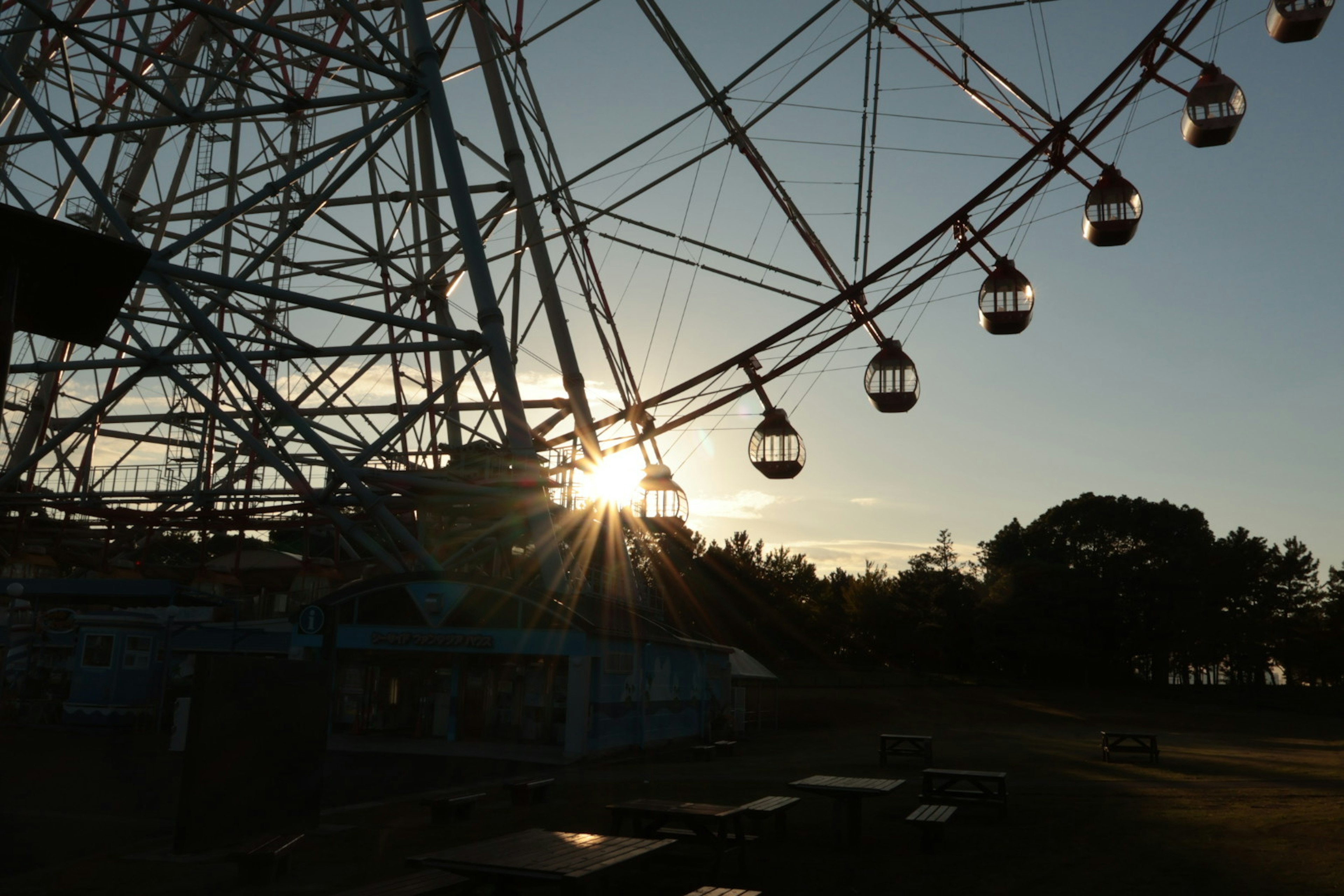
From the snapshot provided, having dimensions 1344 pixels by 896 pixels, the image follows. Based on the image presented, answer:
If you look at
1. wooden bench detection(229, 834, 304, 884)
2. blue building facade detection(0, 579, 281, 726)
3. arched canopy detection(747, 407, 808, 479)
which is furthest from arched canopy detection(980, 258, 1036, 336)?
blue building facade detection(0, 579, 281, 726)

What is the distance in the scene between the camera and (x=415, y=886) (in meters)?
6.30

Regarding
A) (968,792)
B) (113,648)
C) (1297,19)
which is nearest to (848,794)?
(968,792)

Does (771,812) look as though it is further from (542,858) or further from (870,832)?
(542,858)

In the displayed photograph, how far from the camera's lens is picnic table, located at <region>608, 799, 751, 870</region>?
28.3ft

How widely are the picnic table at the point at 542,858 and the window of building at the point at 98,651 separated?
844 inches

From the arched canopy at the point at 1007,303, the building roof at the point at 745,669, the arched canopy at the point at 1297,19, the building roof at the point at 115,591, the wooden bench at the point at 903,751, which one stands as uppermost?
the arched canopy at the point at 1297,19

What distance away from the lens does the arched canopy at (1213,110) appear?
16.0 m

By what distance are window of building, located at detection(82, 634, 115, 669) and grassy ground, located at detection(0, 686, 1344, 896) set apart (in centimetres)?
360

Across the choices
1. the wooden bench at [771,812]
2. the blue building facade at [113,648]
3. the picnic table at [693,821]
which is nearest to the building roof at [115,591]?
the blue building facade at [113,648]

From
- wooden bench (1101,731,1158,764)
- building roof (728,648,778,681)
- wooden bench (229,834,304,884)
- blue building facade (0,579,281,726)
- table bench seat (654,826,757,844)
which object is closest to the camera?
wooden bench (229,834,304,884)

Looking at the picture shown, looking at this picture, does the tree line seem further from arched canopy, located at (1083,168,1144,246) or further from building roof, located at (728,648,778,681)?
arched canopy, located at (1083,168,1144,246)

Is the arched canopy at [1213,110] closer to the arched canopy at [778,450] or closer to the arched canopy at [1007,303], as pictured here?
the arched canopy at [1007,303]

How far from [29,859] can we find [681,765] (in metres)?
12.6

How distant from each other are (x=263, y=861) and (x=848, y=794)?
526 centimetres
